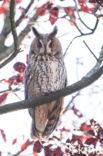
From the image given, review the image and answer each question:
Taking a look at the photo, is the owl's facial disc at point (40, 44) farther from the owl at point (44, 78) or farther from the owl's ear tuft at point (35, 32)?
the owl's ear tuft at point (35, 32)

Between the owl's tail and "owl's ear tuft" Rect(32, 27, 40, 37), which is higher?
"owl's ear tuft" Rect(32, 27, 40, 37)

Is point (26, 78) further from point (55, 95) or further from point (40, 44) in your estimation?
point (55, 95)

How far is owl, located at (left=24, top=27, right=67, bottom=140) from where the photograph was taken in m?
3.79

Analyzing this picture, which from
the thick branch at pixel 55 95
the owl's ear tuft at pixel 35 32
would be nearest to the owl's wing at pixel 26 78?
the owl's ear tuft at pixel 35 32

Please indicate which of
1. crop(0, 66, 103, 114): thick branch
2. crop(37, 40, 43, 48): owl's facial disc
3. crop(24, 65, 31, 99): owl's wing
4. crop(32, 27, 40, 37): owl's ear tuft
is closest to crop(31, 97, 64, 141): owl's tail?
crop(24, 65, 31, 99): owl's wing

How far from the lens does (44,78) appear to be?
12.5ft

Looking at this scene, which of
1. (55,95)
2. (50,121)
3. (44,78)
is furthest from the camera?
(50,121)

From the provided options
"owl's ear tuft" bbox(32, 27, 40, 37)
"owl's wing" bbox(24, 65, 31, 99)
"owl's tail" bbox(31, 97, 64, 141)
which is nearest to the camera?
"owl's tail" bbox(31, 97, 64, 141)

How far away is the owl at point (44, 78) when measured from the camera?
3793 millimetres

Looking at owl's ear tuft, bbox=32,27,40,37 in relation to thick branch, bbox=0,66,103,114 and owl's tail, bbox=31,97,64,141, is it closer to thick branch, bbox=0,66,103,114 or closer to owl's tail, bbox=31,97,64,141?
owl's tail, bbox=31,97,64,141

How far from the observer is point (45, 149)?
3.37 m

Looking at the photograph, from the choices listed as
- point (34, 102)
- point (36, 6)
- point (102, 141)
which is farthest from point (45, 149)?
point (36, 6)

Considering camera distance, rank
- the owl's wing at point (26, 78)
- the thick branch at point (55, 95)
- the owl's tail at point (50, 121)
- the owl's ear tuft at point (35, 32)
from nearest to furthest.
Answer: the thick branch at point (55, 95), the owl's tail at point (50, 121), the owl's wing at point (26, 78), the owl's ear tuft at point (35, 32)

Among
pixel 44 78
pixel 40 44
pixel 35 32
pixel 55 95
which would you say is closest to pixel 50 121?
pixel 44 78
